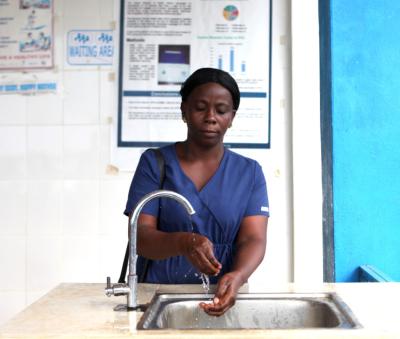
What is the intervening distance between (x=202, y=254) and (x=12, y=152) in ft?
6.17

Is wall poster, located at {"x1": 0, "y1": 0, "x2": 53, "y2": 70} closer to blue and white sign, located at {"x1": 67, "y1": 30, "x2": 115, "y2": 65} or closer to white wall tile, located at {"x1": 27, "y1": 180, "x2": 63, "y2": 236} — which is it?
blue and white sign, located at {"x1": 67, "y1": 30, "x2": 115, "y2": 65}

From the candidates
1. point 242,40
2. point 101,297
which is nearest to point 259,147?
point 242,40

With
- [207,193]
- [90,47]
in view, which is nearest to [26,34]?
[90,47]

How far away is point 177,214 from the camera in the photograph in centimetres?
185

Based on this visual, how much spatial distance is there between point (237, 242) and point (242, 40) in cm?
149

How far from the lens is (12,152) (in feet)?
10.1

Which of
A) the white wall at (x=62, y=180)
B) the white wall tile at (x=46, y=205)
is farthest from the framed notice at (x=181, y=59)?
the white wall tile at (x=46, y=205)

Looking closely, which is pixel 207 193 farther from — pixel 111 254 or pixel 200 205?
pixel 111 254

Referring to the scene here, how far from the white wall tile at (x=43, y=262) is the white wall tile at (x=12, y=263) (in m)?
0.03

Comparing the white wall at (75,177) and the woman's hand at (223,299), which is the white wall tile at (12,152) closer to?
the white wall at (75,177)

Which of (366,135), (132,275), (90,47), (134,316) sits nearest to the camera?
(134,316)

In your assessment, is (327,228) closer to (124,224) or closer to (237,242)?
(124,224)

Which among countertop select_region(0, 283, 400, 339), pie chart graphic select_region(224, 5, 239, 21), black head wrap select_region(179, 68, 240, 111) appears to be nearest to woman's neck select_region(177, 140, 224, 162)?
black head wrap select_region(179, 68, 240, 111)

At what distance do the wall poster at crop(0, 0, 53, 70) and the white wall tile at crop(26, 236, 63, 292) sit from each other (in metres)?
0.92
